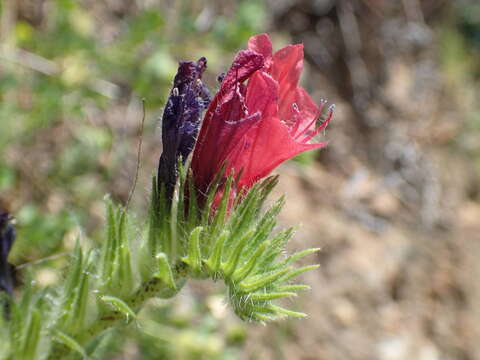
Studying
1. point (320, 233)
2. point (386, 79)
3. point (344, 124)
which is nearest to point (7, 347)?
point (320, 233)

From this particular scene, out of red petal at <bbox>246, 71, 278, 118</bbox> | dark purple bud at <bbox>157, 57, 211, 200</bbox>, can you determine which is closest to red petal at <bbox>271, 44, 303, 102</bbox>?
red petal at <bbox>246, 71, 278, 118</bbox>

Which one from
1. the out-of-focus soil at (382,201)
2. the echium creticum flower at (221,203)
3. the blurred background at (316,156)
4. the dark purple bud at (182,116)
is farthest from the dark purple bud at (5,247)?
the out-of-focus soil at (382,201)

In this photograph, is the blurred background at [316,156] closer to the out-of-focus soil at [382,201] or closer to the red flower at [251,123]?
the out-of-focus soil at [382,201]

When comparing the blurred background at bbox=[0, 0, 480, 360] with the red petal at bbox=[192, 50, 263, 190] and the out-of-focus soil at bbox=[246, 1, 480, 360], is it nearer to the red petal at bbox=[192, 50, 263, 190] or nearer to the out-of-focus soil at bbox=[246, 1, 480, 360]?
the out-of-focus soil at bbox=[246, 1, 480, 360]

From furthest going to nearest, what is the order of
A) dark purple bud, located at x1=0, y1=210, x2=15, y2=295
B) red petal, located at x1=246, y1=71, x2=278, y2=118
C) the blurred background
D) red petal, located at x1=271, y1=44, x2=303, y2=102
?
the blurred background
dark purple bud, located at x1=0, y1=210, x2=15, y2=295
red petal, located at x1=271, y1=44, x2=303, y2=102
red petal, located at x1=246, y1=71, x2=278, y2=118

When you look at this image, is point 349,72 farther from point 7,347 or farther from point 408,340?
point 7,347
